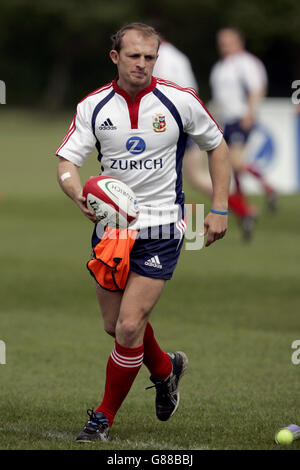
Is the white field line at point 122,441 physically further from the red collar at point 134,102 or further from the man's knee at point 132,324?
the red collar at point 134,102

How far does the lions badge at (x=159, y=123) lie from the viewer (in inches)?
231

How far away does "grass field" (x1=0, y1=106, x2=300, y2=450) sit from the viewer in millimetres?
6039

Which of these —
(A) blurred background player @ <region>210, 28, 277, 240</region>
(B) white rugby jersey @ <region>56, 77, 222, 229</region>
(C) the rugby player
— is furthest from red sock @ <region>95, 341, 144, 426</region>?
(A) blurred background player @ <region>210, 28, 277, 240</region>

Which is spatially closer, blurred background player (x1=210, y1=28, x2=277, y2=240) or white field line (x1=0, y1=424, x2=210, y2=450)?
white field line (x1=0, y1=424, x2=210, y2=450)

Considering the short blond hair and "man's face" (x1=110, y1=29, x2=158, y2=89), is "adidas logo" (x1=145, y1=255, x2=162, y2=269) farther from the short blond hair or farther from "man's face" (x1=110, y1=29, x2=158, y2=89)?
the short blond hair

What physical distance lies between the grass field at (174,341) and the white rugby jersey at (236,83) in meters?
1.85

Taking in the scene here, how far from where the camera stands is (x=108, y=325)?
6055 millimetres

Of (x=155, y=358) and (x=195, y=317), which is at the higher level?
(x=155, y=358)

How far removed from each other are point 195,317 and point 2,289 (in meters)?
2.41

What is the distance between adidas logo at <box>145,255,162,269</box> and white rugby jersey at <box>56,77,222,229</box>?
193 mm

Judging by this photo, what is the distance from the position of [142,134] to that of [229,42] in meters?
10.5

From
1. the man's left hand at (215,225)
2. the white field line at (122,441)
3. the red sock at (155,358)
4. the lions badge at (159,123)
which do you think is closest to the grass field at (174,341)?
the white field line at (122,441)

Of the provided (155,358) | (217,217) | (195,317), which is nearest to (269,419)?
(155,358)

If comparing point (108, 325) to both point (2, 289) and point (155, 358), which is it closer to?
point (155, 358)
